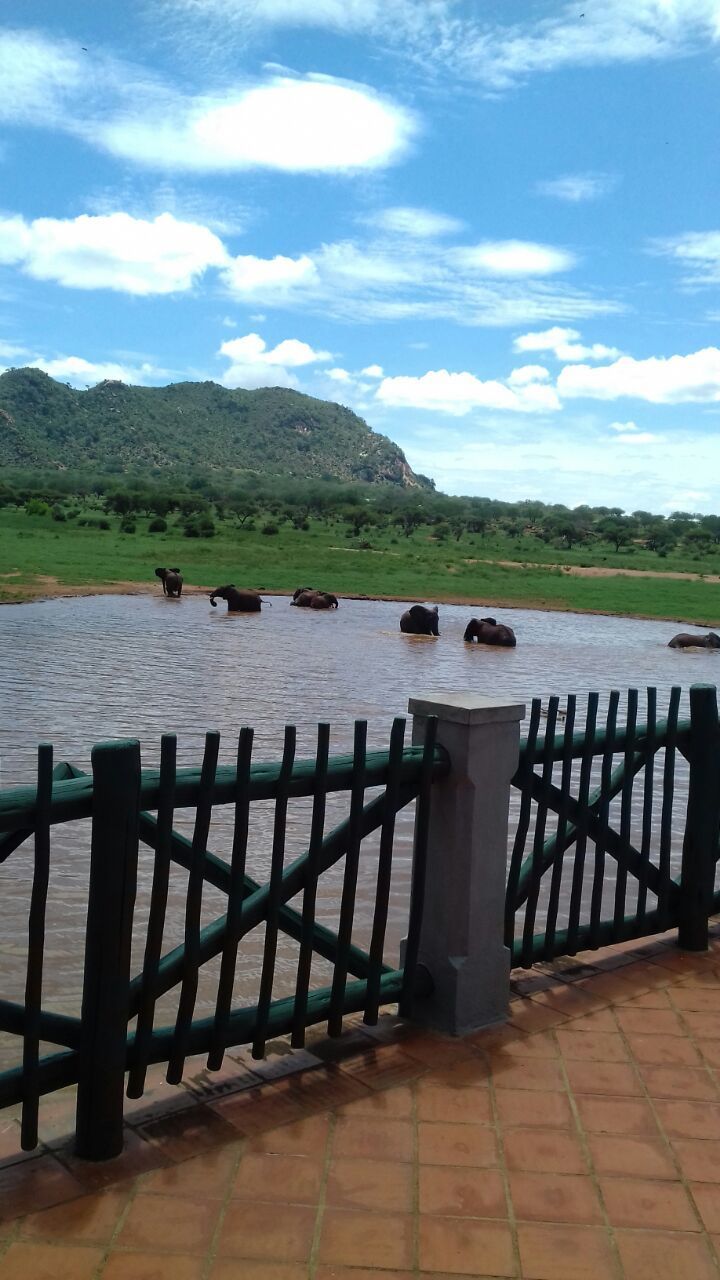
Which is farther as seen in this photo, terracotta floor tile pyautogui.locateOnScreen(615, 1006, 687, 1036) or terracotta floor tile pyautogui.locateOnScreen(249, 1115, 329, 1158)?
terracotta floor tile pyautogui.locateOnScreen(615, 1006, 687, 1036)

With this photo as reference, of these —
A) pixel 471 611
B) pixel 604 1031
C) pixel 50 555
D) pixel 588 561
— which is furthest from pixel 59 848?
pixel 588 561

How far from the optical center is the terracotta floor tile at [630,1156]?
3588 millimetres

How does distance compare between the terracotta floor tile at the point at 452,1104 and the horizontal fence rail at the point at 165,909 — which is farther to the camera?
the terracotta floor tile at the point at 452,1104

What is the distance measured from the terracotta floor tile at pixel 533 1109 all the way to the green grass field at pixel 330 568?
24296mm

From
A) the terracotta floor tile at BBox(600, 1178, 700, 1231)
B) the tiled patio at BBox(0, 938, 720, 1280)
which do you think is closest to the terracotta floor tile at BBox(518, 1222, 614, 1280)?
the tiled patio at BBox(0, 938, 720, 1280)

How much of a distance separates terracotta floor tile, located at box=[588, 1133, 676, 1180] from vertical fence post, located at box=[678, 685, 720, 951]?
6.67ft

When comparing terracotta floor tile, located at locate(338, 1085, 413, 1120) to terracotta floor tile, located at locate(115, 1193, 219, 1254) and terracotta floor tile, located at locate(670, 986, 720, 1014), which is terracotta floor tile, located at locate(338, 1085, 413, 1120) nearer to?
terracotta floor tile, located at locate(115, 1193, 219, 1254)

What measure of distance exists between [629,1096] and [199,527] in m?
54.6

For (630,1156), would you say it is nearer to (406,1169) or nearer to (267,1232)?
(406,1169)

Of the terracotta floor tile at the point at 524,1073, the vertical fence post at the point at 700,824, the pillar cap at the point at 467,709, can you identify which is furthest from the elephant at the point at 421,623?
the terracotta floor tile at the point at 524,1073

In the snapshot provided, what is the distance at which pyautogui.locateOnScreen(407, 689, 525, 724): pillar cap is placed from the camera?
4.38 m

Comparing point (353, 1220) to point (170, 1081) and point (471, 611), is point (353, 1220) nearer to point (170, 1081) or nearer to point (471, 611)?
point (170, 1081)

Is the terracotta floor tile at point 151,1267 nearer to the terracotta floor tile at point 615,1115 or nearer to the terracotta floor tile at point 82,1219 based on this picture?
the terracotta floor tile at point 82,1219

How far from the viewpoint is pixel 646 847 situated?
5.45m
